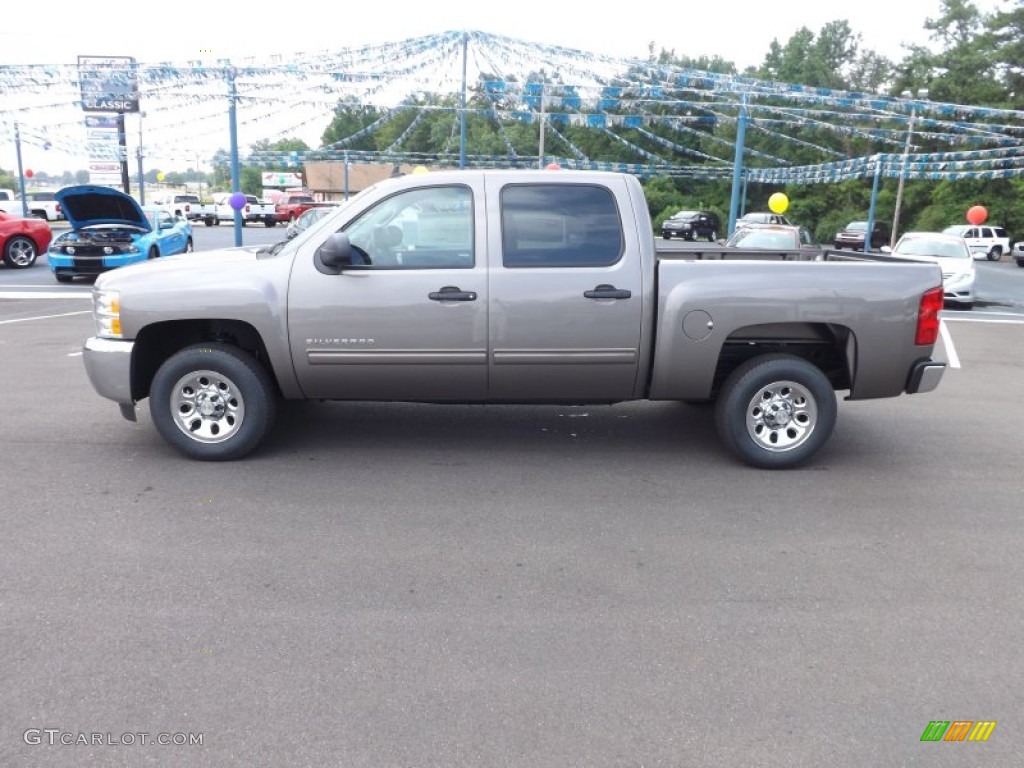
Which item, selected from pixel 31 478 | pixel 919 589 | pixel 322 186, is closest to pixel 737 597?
pixel 919 589

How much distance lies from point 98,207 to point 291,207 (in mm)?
38374

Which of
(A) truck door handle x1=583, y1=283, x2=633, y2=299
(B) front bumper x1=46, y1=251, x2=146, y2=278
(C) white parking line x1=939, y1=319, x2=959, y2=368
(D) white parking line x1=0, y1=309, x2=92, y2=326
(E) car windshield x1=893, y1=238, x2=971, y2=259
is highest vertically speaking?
(A) truck door handle x1=583, y1=283, x2=633, y2=299

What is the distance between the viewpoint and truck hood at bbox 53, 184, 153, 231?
1512cm

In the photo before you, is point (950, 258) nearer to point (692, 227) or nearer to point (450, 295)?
Result: point (450, 295)

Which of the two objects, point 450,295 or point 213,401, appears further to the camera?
point 213,401

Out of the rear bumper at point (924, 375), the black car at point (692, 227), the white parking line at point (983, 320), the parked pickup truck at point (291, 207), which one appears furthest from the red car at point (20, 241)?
the black car at point (692, 227)

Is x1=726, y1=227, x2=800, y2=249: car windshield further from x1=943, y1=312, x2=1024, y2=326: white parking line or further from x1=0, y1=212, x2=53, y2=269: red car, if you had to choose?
x1=0, y1=212, x2=53, y2=269: red car

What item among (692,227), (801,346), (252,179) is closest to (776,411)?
(801,346)

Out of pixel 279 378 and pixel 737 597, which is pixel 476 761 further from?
pixel 279 378

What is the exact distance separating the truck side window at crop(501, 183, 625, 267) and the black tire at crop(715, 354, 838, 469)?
4.19 ft

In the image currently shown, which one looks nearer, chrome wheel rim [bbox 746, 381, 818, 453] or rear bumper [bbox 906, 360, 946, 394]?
rear bumper [bbox 906, 360, 946, 394]

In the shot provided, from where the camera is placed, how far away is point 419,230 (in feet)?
18.6

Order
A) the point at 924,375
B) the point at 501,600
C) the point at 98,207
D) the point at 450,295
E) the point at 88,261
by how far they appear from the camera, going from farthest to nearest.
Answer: the point at 88,261 < the point at 98,207 < the point at 924,375 < the point at 450,295 < the point at 501,600

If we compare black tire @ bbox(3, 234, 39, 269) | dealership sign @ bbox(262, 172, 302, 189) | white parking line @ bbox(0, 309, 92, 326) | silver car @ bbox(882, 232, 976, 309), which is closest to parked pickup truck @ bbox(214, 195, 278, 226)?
dealership sign @ bbox(262, 172, 302, 189)
